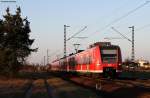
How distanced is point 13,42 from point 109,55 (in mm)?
18382

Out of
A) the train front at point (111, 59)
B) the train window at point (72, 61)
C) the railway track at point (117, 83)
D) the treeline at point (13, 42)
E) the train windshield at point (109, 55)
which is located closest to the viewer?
the railway track at point (117, 83)

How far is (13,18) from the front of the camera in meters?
61.8

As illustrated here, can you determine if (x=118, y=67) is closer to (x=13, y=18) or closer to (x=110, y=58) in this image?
(x=110, y=58)

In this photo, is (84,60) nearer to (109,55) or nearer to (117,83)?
(109,55)

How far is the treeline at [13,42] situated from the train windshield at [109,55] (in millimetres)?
15984

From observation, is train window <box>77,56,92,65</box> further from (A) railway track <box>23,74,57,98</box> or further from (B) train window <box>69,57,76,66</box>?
(A) railway track <box>23,74,57,98</box>

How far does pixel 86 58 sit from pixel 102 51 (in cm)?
662

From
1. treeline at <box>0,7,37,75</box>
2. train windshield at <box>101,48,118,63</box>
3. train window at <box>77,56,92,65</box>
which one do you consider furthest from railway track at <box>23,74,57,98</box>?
treeline at <box>0,7,37,75</box>

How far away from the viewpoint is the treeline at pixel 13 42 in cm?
5753

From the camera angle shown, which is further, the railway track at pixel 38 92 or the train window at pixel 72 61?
the train window at pixel 72 61

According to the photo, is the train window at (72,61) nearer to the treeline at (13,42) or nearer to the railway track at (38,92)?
the treeline at (13,42)

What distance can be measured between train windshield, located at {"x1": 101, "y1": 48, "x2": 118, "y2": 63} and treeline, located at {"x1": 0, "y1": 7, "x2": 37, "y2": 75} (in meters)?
16.0

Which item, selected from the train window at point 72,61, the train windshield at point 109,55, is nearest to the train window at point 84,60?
the train windshield at point 109,55

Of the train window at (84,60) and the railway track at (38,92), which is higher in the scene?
the train window at (84,60)
